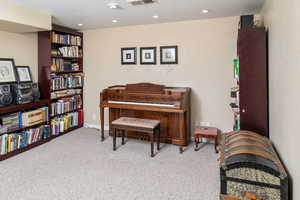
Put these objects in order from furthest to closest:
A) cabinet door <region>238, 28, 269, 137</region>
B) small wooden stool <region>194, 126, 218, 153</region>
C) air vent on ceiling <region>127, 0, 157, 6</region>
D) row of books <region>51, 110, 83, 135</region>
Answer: row of books <region>51, 110, 83, 135</region> < small wooden stool <region>194, 126, 218, 153</region> < air vent on ceiling <region>127, 0, 157, 6</region> < cabinet door <region>238, 28, 269, 137</region>

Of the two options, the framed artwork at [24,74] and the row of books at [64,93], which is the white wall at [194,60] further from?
the framed artwork at [24,74]

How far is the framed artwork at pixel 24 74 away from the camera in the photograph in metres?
3.94

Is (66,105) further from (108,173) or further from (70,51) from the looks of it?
(108,173)

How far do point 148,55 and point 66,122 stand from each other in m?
2.24

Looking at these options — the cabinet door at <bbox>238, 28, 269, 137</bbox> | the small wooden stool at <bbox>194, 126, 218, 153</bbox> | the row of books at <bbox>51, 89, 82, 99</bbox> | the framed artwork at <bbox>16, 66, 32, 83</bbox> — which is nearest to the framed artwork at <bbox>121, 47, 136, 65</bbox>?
the row of books at <bbox>51, 89, 82, 99</bbox>

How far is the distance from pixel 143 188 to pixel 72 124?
2.88 metres

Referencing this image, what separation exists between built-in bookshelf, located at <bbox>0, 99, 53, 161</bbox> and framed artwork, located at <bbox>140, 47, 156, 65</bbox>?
2026 millimetres

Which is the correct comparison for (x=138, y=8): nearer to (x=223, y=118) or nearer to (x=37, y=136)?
(x=223, y=118)

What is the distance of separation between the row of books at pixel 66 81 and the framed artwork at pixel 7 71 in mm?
676

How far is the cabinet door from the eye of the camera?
2553 mm

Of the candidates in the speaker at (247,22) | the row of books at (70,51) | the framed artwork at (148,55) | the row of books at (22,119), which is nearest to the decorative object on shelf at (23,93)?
the row of books at (22,119)

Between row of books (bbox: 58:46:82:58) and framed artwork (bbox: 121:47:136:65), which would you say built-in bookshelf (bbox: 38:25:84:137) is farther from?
framed artwork (bbox: 121:47:136:65)

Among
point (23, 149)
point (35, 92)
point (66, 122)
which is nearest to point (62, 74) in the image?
point (35, 92)

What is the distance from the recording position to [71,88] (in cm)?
480
